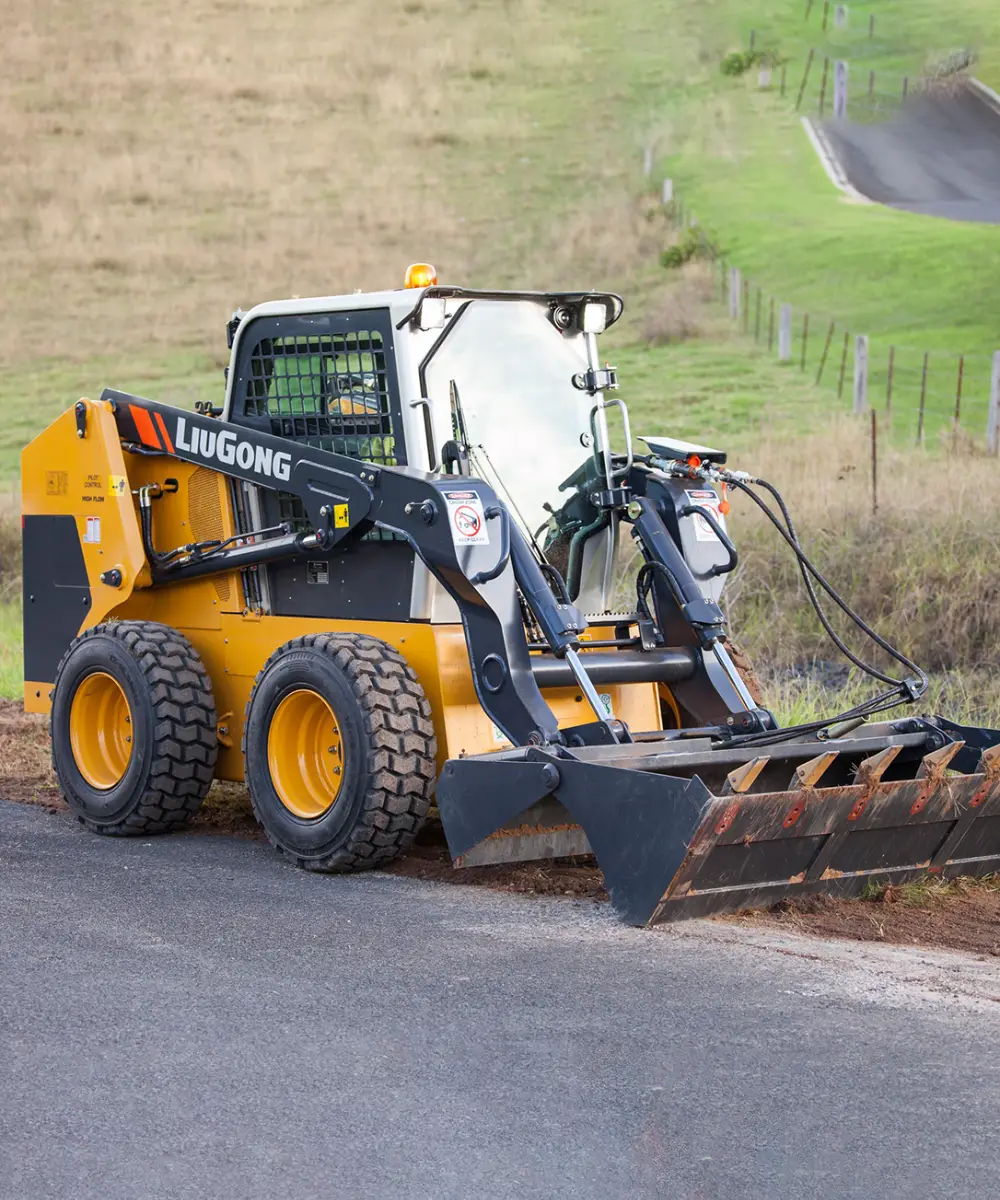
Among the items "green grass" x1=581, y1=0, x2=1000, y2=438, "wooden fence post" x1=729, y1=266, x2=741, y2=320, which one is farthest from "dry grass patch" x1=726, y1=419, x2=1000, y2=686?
"wooden fence post" x1=729, y1=266, x2=741, y2=320

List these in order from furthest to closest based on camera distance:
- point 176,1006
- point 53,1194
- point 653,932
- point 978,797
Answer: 1. point 978,797
2. point 653,932
3. point 176,1006
4. point 53,1194

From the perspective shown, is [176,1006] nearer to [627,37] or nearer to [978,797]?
[978,797]

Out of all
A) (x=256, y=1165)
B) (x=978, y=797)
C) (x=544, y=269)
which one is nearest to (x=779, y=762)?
(x=978, y=797)

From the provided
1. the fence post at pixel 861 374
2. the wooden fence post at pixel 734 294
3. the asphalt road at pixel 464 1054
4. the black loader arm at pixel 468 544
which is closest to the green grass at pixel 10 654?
the black loader arm at pixel 468 544

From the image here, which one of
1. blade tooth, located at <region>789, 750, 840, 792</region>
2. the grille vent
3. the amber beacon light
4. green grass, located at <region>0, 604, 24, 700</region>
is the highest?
the amber beacon light

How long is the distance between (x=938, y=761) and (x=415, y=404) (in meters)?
2.58

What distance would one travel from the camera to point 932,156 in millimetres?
38781

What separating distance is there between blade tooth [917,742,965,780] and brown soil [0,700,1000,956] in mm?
457

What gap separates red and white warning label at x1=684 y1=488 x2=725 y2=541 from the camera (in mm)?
7781

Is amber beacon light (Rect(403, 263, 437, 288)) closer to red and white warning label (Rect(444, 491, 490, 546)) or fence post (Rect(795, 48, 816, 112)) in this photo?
red and white warning label (Rect(444, 491, 490, 546))

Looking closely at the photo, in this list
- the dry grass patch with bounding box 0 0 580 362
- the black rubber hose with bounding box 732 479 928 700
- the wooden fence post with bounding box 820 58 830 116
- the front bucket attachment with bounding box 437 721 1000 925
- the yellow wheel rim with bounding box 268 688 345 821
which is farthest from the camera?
the wooden fence post with bounding box 820 58 830 116

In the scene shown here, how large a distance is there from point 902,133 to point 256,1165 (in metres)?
40.0

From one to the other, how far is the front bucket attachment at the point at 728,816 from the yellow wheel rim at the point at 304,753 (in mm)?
899

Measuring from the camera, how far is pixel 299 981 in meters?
5.59
